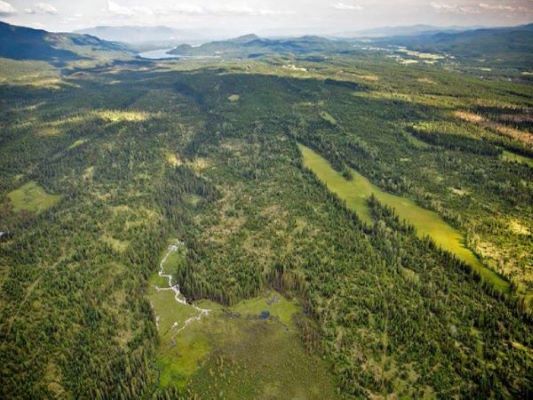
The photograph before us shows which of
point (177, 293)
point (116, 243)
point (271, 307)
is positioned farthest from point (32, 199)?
point (271, 307)

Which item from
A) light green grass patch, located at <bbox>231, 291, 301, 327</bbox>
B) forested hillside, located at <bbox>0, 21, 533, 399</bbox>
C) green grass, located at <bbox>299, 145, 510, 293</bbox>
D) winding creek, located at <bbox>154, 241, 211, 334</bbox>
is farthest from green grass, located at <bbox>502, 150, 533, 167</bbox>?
winding creek, located at <bbox>154, 241, 211, 334</bbox>

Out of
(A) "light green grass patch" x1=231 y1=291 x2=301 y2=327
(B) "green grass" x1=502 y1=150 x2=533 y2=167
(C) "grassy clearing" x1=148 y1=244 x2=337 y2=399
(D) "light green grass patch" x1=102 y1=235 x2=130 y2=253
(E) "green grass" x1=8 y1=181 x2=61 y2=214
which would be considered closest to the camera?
(C) "grassy clearing" x1=148 y1=244 x2=337 y2=399

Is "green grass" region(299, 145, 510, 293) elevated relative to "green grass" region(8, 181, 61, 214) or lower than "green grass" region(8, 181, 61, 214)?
elevated

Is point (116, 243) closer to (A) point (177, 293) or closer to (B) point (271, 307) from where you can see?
(A) point (177, 293)

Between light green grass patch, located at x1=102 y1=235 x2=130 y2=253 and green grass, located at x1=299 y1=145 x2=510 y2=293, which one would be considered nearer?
green grass, located at x1=299 y1=145 x2=510 y2=293

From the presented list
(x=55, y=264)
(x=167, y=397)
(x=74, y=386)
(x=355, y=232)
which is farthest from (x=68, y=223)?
(x=355, y=232)

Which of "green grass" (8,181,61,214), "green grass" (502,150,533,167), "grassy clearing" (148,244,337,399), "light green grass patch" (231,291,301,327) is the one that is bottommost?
"grassy clearing" (148,244,337,399)

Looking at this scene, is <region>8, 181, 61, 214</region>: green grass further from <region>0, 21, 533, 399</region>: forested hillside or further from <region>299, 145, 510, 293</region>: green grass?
<region>299, 145, 510, 293</region>: green grass

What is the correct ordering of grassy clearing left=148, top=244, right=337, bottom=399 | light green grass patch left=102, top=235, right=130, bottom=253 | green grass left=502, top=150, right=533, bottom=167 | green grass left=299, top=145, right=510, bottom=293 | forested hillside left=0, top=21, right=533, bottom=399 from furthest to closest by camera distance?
green grass left=502, top=150, right=533, bottom=167
light green grass patch left=102, top=235, right=130, bottom=253
green grass left=299, top=145, right=510, bottom=293
grassy clearing left=148, top=244, right=337, bottom=399
forested hillside left=0, top=21, right=533, bottom=399
